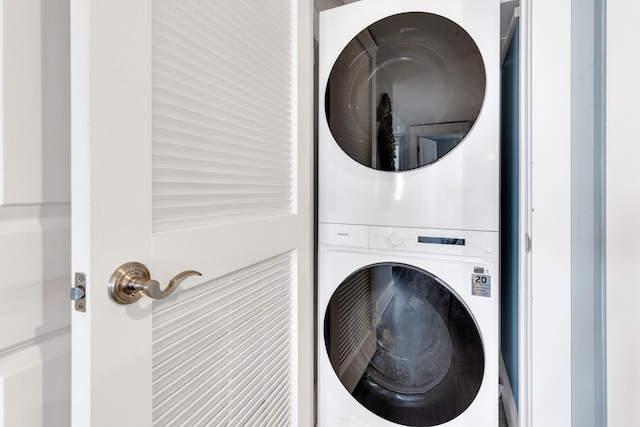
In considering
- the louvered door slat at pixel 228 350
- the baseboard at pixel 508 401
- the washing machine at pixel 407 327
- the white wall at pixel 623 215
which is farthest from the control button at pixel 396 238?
the baseboard at pixel 508 401

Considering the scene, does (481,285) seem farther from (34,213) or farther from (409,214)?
(34,213)

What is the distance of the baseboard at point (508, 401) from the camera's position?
1265 millimetres

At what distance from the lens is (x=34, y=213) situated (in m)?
0.51

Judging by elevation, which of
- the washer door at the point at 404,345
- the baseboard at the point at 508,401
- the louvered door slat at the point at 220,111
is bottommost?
the baseboard at the point at 508,401

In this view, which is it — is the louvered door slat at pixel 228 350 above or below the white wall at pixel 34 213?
below

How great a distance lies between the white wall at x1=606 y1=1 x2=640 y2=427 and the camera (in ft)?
2.31

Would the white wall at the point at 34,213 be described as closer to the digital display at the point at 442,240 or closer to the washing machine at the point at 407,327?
the washing machine at the point at 407,327

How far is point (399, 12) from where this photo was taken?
1.18 metres

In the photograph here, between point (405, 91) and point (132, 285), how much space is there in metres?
1.07

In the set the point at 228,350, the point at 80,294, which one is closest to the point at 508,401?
the point at 228,350

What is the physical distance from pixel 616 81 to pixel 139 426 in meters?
1.25

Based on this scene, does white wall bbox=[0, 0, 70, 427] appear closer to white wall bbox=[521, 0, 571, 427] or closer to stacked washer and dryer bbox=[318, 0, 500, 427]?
stacked washer and dryer bbox=[318, 0, 500, 427]

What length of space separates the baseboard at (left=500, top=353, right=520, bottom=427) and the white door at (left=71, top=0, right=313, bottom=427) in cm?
83

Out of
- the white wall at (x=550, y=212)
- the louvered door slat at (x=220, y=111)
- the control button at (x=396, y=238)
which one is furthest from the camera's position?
the control button at (x=396, y=238)
